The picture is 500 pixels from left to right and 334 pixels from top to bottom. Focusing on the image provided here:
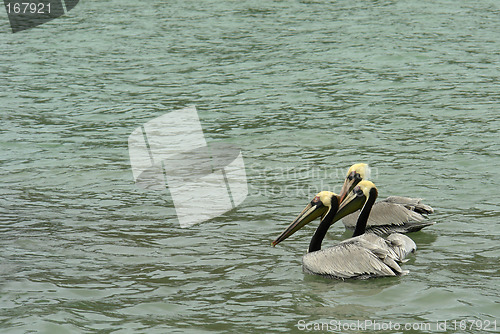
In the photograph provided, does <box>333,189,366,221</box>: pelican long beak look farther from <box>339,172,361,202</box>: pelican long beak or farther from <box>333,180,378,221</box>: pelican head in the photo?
<box>339,172,361,202</box>: pelican long beak

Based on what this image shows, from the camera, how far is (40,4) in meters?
19.6

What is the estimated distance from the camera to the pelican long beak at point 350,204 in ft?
21.6

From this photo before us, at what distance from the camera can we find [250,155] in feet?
30.2

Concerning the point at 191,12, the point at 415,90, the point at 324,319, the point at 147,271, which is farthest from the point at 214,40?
the point at 324,319

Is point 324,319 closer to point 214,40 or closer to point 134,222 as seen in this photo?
point 134,222

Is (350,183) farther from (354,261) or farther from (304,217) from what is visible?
(354,261)

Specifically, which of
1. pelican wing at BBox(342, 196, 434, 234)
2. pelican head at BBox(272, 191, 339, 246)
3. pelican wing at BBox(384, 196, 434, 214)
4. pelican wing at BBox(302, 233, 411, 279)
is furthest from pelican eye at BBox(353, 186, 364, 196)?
pelican wing at BBox(302, 233, 411, 279)

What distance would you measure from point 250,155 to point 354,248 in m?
3.52

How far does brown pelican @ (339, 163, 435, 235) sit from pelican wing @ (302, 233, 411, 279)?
0.90 m

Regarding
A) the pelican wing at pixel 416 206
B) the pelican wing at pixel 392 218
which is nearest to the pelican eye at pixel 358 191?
the pelican wing at pixel 392 218

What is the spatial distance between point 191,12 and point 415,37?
5321mm

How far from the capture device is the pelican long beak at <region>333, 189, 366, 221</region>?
6593 millimetres

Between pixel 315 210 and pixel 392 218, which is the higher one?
pixel 315 210

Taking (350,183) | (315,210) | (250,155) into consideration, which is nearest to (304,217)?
(315,210)
